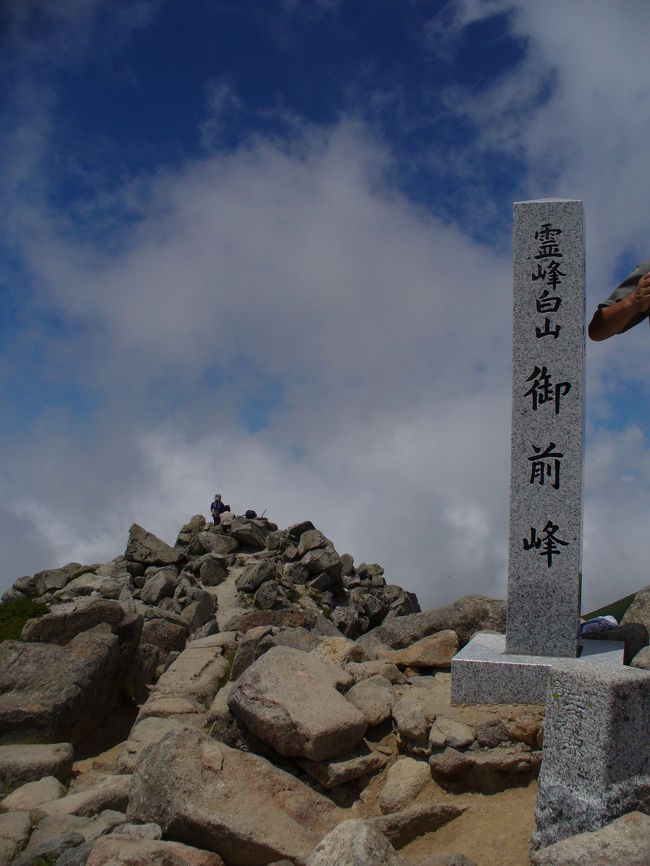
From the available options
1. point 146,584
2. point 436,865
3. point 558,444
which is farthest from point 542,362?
point 146,584

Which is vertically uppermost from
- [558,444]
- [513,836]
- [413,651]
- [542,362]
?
[542,362]

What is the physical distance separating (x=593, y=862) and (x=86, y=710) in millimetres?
7488

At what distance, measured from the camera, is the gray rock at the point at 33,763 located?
7473mm

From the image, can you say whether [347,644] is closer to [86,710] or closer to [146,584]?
[86,710]

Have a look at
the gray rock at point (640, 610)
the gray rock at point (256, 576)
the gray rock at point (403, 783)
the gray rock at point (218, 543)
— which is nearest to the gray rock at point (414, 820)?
the gray rock at point (403, 783)

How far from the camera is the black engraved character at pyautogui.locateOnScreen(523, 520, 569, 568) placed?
7.10m

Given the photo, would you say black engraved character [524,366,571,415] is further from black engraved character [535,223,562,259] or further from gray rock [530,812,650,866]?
gray rock [530,812,650,866]

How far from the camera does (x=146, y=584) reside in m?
23.2

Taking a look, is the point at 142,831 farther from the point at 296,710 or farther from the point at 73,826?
the point at 296,710

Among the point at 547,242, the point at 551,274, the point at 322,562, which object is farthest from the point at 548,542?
the point at 322,562

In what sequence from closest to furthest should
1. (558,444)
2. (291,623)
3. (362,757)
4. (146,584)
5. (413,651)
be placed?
(362,757)
(558,444)
(413,651)
(291,623)
(146,584)

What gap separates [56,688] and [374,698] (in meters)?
4.60

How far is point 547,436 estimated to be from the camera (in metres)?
7.24

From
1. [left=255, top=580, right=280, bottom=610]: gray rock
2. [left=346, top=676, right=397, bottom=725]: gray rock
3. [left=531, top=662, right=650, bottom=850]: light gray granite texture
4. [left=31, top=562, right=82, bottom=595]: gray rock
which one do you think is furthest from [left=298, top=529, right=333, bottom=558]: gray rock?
[left=531, top=662, right=650, bottom=850]: light gray granite texture
